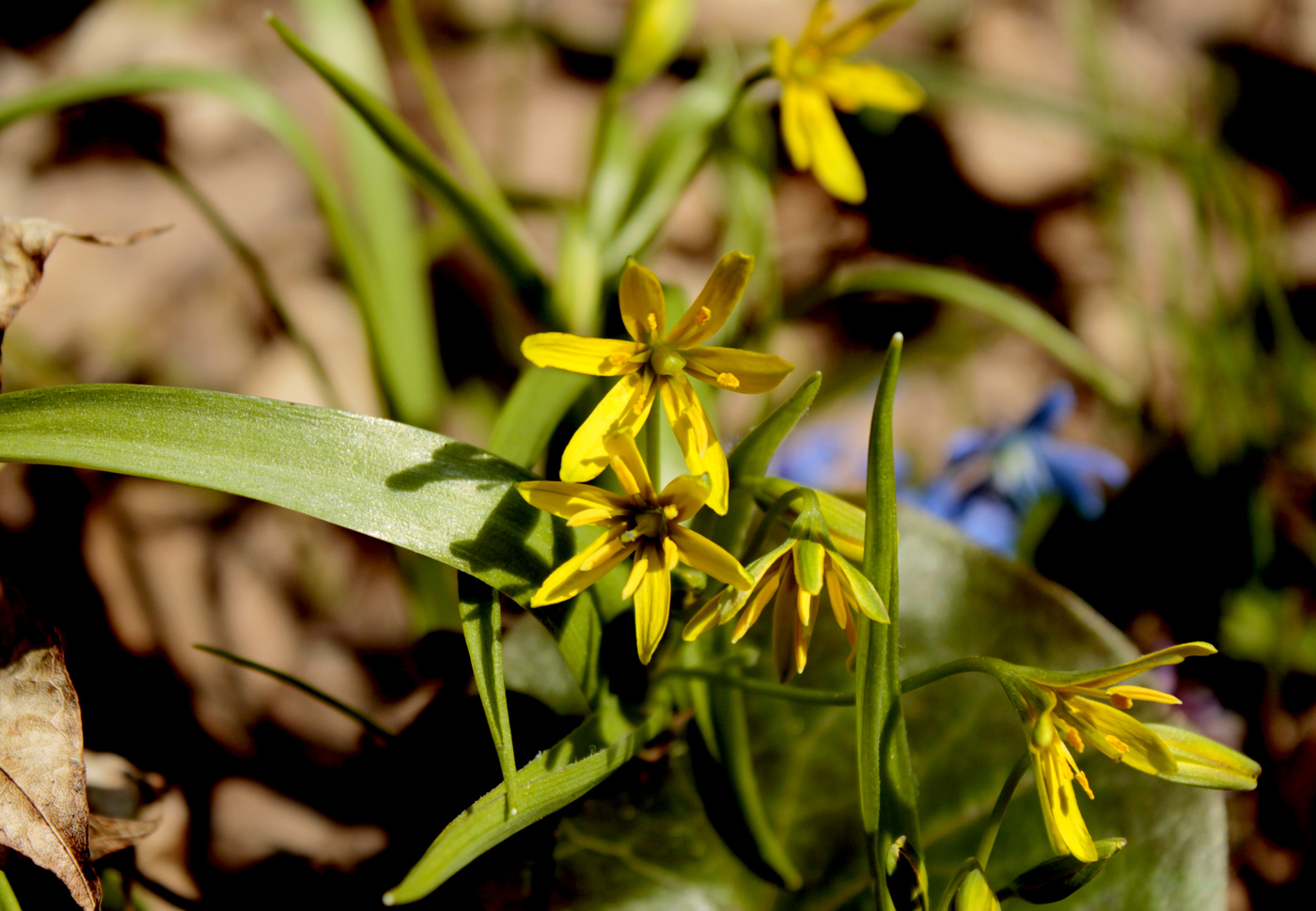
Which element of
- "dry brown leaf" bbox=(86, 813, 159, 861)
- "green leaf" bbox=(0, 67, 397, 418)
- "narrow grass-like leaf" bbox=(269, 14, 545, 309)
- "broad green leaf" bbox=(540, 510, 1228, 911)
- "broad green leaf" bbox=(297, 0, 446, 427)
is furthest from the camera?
"broad green leaf" bbox=(297, 0, 446, 427)

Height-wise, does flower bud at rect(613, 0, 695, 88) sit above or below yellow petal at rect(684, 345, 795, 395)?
above

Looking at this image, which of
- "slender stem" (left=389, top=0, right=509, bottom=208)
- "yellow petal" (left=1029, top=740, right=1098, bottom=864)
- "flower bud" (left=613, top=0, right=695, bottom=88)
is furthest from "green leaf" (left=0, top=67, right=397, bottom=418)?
"yellow petal" (left=1029, top=740, right=1098, bottom=864)

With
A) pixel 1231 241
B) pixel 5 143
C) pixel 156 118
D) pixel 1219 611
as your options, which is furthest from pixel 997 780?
pixel 5 143

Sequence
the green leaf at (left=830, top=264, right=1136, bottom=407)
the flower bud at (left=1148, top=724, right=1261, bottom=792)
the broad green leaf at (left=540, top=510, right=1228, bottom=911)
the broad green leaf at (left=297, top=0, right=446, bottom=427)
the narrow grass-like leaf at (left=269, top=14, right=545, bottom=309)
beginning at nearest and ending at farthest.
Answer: the flower bud at (left=1148, top=724, right=1261, bottom=792), the broad green leaf at (left=540, top=510, right=1228, bottom=911), the narrow grass-like leaf at (left=269, top=14, right=545, bottom=309), the green leaf at (left=830, top=264, right=1136, bottom=407), the broad green leaf at (left=297, top=0, right=446, bottom=427)

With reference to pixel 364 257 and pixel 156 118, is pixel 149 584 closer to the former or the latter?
pixel 364 257

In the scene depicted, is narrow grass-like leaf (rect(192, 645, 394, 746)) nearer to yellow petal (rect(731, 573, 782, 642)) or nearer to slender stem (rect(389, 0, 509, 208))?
yellow petal (rect(731, 573, 782, 642))

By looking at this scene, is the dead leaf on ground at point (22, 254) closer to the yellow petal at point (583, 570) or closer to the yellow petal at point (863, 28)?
the yellow petal at point (583, 570)

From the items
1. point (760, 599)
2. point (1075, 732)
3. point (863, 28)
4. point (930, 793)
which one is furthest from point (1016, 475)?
point (760, 599)
